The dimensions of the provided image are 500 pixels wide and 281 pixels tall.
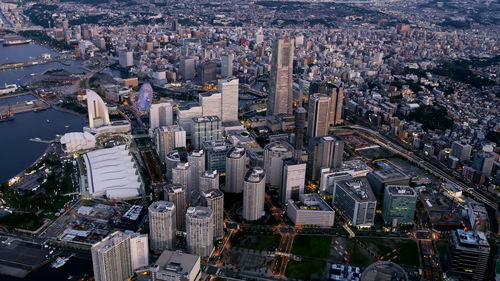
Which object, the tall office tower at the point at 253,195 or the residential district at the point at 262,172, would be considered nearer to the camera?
the residential district at the point at 262,172

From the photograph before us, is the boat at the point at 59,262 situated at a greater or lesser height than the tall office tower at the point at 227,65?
lesser

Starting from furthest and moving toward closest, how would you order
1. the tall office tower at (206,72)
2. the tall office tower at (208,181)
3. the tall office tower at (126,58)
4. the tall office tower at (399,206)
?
the tall office tower at (126,58) → the tall office tower at (206,72) → the tall office tower at (208,181) → the tall office tower at (399,206)

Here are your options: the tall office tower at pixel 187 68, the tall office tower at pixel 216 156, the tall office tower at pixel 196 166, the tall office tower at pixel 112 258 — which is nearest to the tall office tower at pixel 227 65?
the tall office tower at pixel 187 68

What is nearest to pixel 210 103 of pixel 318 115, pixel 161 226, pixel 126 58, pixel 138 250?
pixel 318 115

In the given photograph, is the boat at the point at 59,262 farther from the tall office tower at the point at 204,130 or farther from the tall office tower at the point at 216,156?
the tall office tower at the point at 204,130

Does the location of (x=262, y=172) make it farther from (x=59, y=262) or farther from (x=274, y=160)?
(x=59, y=262)

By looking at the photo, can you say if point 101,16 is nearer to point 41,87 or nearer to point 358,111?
point 41,87
